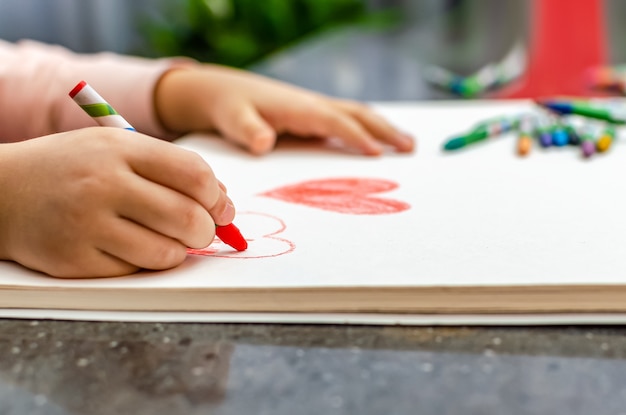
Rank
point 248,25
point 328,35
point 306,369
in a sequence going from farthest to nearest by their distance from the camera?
point 248,25
point 328,35
point 306,369

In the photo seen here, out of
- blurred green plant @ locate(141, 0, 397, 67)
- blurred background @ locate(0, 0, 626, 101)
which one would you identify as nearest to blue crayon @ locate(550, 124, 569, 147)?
blurred background @ locate(0, 0, 626, 101)

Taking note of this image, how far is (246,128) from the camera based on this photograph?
1.65 ft

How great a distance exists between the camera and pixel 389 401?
195 mm

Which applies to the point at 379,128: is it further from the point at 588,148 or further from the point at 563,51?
the point at 563,51

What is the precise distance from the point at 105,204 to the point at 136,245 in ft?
0.06

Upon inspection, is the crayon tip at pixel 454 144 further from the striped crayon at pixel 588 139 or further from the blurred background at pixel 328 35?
the blurred background at pixel 328 35

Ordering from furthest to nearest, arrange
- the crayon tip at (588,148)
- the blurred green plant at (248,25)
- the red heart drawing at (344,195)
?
the blurred green plant at (248,25) → the crayon tip at (588,148) → the red heart drawing at (344,195)

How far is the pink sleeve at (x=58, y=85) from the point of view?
54 centimetres

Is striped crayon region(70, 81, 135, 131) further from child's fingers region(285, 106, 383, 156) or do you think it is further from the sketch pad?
child's fingers region(285, 106, 383, 156)

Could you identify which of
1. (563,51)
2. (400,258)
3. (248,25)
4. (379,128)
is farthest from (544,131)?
(248,25)

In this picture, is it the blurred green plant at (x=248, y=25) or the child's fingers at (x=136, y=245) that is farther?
the blurred green plant at (x=248, y=25)

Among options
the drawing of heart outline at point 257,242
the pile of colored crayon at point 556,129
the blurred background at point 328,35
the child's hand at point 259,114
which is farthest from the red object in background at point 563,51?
the drawing of heart outline at point 257,242

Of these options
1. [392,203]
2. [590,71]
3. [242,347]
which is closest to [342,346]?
[242,347]

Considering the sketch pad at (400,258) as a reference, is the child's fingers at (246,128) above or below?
above
